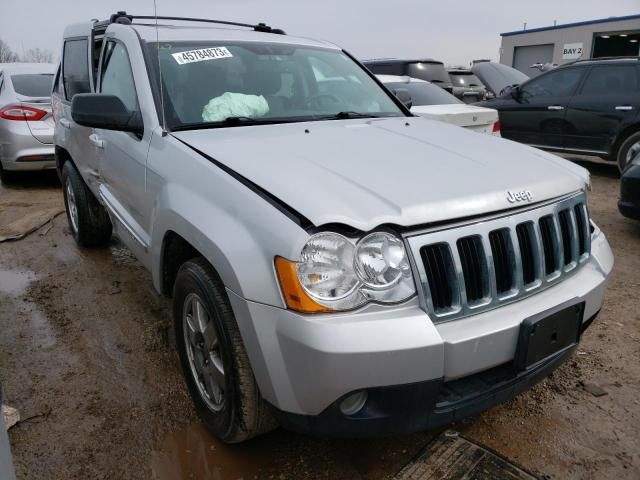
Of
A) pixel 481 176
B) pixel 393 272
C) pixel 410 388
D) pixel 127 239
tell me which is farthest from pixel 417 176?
pixel 127 239

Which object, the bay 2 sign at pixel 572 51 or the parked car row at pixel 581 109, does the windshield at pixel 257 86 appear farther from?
the bay 2 sign at pixel 572 51

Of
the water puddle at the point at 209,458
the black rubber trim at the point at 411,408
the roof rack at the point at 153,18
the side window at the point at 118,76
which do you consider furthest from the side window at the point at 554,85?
the water puddle at the point at 209,458

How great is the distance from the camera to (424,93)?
22.0 feet

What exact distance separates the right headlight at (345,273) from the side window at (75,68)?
10.1 ft

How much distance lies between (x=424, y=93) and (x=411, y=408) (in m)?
5.63

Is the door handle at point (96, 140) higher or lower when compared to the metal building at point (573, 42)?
lower

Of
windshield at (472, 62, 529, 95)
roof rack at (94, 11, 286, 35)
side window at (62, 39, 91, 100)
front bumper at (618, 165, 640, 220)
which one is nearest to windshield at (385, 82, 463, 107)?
front bumper at (618, 165, 640, 220)

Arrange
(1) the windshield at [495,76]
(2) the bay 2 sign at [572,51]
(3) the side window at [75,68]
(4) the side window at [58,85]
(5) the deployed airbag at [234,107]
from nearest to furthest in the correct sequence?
(5) the deployed airbag at [234,107]
(3) the side window at [75,68]
(4) the side window at [58,85]
(1) the windshield at [495,76]
(2) the bay 2 sign at [572,51]

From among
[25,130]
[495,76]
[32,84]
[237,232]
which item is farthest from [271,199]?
[495,76]

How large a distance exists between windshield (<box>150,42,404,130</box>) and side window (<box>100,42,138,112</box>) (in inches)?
8.9

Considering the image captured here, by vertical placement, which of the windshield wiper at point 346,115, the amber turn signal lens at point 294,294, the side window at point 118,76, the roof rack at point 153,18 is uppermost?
the roof rack at point 153,18

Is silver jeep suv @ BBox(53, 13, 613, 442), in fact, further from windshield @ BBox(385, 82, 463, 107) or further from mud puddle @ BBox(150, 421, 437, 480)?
windshield @ BBox(385, 82, 463, 107)

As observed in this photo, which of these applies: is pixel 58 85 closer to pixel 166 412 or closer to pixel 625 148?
pixel 166 412

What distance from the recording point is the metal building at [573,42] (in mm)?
27141
